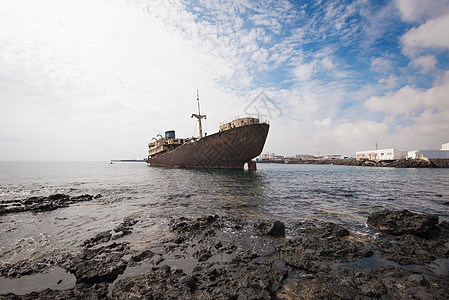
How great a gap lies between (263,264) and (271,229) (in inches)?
59.3

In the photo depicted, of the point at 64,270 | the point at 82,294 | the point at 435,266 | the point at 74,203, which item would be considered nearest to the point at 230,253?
the point at 82,294

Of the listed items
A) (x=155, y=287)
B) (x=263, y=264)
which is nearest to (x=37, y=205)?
(x=155, y=287)

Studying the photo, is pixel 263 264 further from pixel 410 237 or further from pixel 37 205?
pixel 37 205

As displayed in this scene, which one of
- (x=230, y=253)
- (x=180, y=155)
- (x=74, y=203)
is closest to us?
(x=230, y=253)

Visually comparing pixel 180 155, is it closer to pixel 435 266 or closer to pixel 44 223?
pixel 44 223

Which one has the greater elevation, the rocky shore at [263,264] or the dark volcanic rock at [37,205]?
the rocky shore at [263,264]

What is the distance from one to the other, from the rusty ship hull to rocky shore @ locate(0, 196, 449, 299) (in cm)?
2038

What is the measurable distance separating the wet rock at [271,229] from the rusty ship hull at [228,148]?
65.7 ft

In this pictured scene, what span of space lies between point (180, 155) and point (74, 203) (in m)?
28.9

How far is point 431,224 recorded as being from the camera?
4.61 m

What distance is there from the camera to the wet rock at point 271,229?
183 inches

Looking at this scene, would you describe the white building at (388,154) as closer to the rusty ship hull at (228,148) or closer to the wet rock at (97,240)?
the rusty ship hull at (228,148)

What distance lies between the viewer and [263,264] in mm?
3254

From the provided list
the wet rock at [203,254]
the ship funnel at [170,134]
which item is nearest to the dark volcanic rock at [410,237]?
the wet rock at [203,254]
